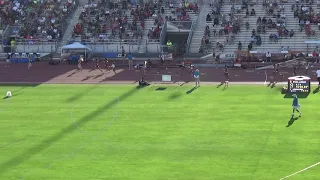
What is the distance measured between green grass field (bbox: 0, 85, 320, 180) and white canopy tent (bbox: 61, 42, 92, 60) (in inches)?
723

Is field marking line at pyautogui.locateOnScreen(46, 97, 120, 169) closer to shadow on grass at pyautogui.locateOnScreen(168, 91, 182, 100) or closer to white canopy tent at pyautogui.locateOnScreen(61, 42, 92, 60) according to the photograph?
shadow on grass at pyautogui.locateOnScreen(168, 91, 182, 100)

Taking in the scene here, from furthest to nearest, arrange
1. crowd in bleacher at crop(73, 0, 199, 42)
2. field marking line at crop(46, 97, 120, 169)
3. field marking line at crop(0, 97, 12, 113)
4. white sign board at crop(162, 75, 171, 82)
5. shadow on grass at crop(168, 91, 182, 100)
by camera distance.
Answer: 1. crowd in bleacher at crop(73, 0, 199, 42)
2. white sign board at crop(162, 75, 171, 82)
3. shadow on grass at crop(168, 91, 182, 100)
4. field marking line at crop(0, 97, 12, 113)
5. field marking line at crop(46, 97, 120, 169)

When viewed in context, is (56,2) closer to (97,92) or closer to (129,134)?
(97,92)

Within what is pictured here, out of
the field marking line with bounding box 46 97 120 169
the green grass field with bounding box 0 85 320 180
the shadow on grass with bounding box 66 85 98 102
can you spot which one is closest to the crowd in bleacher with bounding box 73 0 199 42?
the shadow on grass with bounding box 66 85 98 102

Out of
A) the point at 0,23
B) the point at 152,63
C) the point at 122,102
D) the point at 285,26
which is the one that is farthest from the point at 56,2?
the point at 122,102

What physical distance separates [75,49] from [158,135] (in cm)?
3617

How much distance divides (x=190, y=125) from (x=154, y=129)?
221 cm

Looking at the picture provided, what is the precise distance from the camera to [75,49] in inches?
2613

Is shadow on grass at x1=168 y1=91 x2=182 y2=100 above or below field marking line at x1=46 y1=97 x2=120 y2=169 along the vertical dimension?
above

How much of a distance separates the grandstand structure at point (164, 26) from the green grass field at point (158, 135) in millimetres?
19708

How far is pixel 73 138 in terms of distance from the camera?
31.9 meters

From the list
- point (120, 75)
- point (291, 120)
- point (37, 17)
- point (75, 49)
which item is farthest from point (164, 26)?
point (291, 120)

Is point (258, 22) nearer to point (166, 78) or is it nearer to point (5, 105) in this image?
point (166, 78)

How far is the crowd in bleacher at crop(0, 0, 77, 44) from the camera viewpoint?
7154 centimetres
